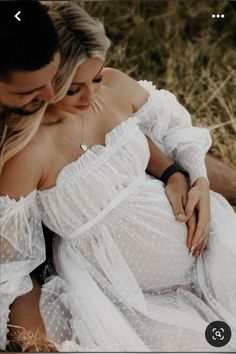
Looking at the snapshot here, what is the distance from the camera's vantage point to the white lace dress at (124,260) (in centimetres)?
158

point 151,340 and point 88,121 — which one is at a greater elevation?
point 88,121

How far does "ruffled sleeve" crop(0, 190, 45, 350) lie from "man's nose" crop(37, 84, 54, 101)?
0.65 feet

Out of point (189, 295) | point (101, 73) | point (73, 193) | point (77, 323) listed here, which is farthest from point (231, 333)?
point (101, 73)

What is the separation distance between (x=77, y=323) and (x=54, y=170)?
0.34 meters

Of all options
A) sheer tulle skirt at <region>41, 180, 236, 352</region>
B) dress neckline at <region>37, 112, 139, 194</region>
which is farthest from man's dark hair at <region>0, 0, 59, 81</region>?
sheer tulle skirt at <region>41, 180, 236, 352</region>

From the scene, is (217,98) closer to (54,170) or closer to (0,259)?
(54,170)

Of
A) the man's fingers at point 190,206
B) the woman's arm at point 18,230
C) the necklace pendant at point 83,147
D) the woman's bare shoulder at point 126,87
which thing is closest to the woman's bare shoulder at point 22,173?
the woman's arm at point 18,230

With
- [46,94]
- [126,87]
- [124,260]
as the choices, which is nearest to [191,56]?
[126,87]

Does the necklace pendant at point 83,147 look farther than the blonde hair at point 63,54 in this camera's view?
Yes

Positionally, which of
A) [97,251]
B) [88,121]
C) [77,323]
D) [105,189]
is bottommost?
[77,323]

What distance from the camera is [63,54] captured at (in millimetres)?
1498

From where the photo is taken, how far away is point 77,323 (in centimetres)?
160

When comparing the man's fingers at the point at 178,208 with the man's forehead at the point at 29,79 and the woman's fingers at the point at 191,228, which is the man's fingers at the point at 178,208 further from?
the man's forehead at the point at 29,79

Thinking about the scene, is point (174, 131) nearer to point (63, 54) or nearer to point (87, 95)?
point (87, 95)
